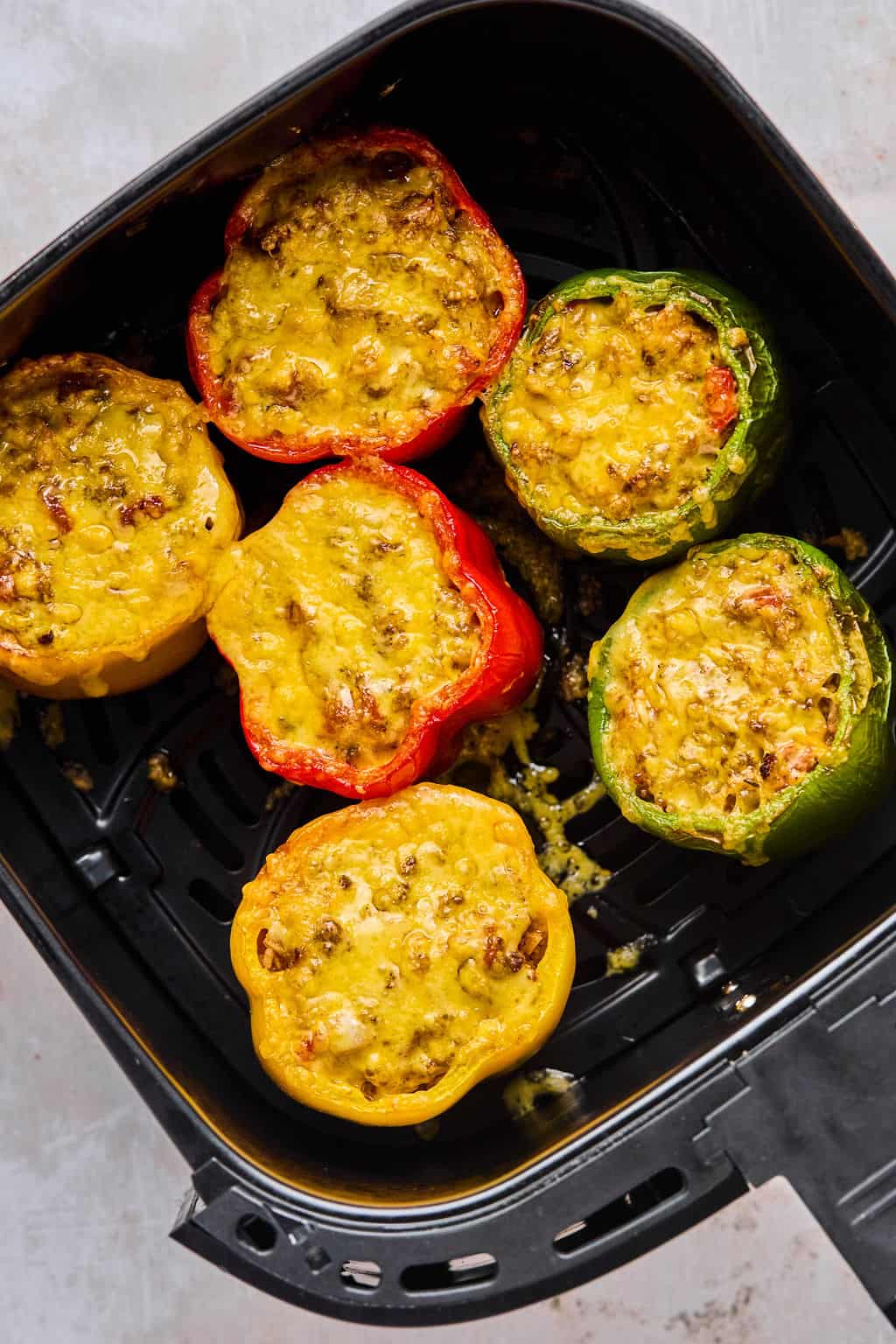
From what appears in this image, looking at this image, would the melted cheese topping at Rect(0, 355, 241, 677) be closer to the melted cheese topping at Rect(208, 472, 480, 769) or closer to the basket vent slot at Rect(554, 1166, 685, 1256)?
the melted cheese topping at Rect(208, 472, 480, 769)

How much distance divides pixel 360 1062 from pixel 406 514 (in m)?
0.98

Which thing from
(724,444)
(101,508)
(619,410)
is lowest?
(724,444)

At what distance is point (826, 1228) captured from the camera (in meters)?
2.09

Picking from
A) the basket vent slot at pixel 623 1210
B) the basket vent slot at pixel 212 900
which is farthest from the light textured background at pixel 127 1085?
the basket vent slot at pixel 623 1210

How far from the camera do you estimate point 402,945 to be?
232cm

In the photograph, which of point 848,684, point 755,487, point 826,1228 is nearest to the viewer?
point 826,1228

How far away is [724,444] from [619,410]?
191mm

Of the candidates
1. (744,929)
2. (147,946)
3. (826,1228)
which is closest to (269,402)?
(147,946)

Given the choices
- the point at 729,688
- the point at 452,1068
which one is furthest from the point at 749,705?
the point at 452,1068

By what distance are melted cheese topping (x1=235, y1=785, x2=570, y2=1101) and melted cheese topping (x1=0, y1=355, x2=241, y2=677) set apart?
0.53 m

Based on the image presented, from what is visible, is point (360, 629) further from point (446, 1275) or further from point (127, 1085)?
point (127, 1085)

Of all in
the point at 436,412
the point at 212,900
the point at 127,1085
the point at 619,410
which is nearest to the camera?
the point at 619,410

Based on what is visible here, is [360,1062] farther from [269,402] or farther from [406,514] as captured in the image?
[269,402]

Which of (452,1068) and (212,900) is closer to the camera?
(452,1068)
